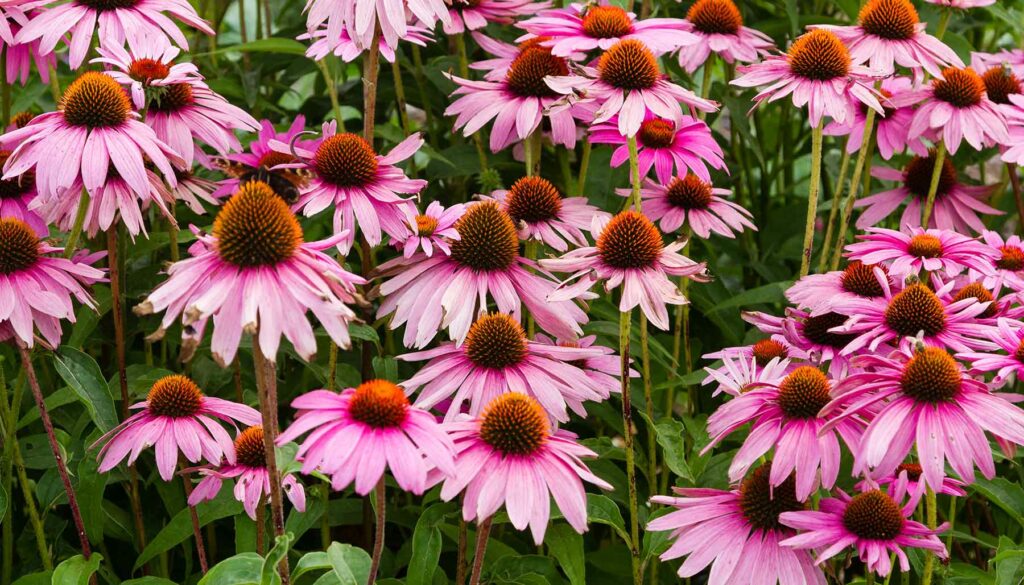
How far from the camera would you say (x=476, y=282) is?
1515 mm

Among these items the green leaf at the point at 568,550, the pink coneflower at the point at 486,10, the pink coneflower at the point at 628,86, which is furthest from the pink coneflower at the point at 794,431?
the pink coneflower at the point at 486,10

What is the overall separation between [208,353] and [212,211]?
0.44 m

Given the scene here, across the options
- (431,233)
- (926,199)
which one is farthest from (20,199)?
(926,199)

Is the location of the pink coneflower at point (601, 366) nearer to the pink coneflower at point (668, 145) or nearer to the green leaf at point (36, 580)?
the pink coneflower at point (668, 145)

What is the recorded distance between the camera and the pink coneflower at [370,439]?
980 mm

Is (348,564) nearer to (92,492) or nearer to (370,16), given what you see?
Answer: (92,492)

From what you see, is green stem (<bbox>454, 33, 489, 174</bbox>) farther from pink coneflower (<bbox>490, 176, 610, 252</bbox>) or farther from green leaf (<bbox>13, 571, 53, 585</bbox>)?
green leaf (<bbox>13, 571, 53, 585</bbox>)

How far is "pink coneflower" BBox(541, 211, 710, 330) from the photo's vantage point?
1395 millimetres

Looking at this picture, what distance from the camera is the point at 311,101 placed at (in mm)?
2578

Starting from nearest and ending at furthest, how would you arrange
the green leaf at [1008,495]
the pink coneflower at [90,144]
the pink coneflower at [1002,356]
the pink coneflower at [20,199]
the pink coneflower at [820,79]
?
the pink coneflower at [1002,356] < the pink coneflower at [90,144] < the green leaf at [1008,495] < the pink coneflower at [20,199] < the pink coneflower at [820,79]

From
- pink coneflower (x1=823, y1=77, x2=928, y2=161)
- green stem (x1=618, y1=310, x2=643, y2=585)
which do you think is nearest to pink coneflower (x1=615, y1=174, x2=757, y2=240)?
pink coneflower (x1=823, y1=77, x2=928, y2=161)

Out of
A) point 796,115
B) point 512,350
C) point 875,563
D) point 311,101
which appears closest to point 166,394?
point 512,350

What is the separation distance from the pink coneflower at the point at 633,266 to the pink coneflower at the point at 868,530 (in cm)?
29

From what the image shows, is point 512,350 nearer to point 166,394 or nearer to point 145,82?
point 166,394
